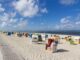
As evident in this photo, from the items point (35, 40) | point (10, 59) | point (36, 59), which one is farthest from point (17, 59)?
point (35, 40)

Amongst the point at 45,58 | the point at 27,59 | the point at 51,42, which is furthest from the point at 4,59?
the point at 51,42

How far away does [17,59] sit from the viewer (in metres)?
11.8

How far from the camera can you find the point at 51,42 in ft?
52.1

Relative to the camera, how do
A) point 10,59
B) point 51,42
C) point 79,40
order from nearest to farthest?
point 10,59, point 51,42, point 79,40

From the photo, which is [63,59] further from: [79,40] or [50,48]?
[79,40]

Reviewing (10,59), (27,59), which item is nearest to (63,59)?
(27,59)

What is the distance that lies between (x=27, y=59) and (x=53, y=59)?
64.3 inches

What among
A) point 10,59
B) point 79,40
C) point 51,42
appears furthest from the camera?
point 79,40

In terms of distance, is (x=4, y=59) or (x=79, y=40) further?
(x=79, y=40)

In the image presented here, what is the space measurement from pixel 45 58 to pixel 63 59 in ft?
3.85

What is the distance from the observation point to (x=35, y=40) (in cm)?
2469

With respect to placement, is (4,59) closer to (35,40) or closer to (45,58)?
(45,58)

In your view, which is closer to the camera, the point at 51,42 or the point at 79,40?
the point at 51,42

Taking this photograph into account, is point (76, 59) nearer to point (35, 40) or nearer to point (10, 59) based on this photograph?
point (10, 59)
